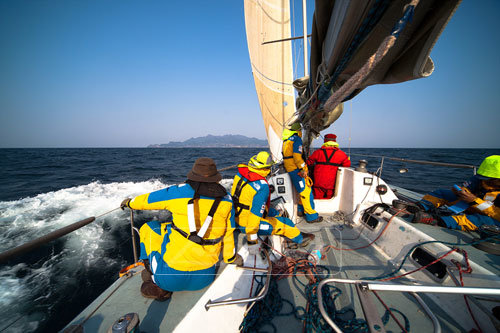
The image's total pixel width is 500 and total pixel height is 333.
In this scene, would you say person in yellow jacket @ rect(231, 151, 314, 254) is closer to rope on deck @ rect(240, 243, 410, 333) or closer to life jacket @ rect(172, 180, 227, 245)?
rope on deck @ rect(240, 243, 410, 333)

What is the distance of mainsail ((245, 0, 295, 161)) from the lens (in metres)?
6.23

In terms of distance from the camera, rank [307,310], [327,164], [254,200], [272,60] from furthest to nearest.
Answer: [272,60] → [327,164] → [254,200] → [307,310]

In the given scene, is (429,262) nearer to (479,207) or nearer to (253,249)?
(479,207)

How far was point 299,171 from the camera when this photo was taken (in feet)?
10.4

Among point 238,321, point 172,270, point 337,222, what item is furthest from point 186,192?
point 337,222

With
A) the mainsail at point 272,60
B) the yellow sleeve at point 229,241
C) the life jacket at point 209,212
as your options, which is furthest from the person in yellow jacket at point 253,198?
the mainsail at point 272,60

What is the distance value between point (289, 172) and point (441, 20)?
2.55 m

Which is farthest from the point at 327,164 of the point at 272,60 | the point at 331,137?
the point at 272,60

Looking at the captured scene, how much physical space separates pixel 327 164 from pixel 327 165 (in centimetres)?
2

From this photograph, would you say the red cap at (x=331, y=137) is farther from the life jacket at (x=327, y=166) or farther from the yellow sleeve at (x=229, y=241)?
the yellow sleeve at (x=229, y=241)

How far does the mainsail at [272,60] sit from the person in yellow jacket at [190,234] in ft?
16.7

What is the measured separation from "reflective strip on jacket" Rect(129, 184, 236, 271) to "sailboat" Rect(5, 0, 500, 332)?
0.26 metres

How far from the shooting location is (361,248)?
245 centimetres

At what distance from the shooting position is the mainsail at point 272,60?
6227mm
